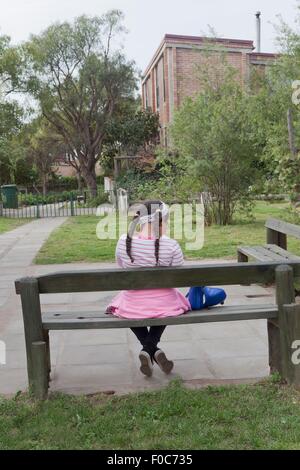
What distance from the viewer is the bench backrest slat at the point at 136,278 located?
3811 millimetres

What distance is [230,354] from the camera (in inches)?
189

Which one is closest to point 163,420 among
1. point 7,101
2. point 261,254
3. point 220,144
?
point 261,254

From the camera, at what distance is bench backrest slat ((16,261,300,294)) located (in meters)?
3.81

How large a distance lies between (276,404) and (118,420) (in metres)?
1.04

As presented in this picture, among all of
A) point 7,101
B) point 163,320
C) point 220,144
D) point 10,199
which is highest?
point 7,101

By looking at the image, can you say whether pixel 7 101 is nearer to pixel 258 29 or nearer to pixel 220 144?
pixel 220 144

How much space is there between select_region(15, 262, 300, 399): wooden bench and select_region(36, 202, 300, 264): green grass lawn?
575cm

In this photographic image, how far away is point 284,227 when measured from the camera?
6.93 meters

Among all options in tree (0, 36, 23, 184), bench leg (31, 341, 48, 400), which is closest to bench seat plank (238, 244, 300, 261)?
bench leg (31, 341, 48, 400)

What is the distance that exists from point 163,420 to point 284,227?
4.04 meters

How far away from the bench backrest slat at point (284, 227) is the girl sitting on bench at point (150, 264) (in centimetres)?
252

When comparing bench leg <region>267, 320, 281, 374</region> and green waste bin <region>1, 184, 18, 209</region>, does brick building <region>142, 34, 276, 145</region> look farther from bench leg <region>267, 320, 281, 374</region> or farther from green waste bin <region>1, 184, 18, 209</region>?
bench leg <region>267, 320, 281, 374</region>

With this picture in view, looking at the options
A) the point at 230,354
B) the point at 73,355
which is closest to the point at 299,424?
the point at 230,354
